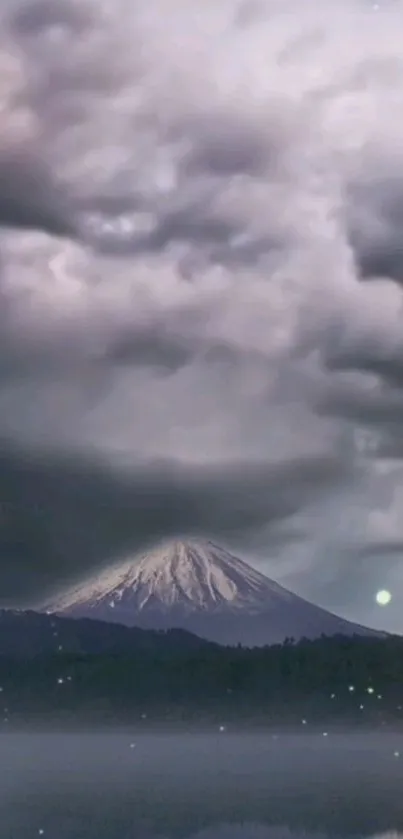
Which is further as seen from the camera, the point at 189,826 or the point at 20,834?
the point at 189,826

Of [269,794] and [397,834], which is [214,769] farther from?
[397,834]

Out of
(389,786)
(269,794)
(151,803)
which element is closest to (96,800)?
(151,803)

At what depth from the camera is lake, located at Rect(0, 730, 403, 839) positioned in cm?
8156

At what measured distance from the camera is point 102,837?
257ft

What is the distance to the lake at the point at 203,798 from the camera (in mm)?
81562

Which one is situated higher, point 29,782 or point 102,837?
point 29,782

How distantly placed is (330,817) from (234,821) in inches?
298

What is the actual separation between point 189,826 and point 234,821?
5.23 metres

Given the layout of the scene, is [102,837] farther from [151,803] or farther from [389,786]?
[389,786]

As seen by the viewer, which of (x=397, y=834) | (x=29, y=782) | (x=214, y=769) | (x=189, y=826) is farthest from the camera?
(x=214, y=769)

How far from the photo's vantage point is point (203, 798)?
108562mm

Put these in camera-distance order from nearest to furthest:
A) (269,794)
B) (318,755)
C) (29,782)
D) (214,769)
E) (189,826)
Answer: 1. (189,826)
2. (269,794)
3. (29,782)
4. (214,769)
5. (318,755)

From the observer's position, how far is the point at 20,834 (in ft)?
254

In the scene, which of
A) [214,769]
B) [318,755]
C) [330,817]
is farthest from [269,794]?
[318,755]
